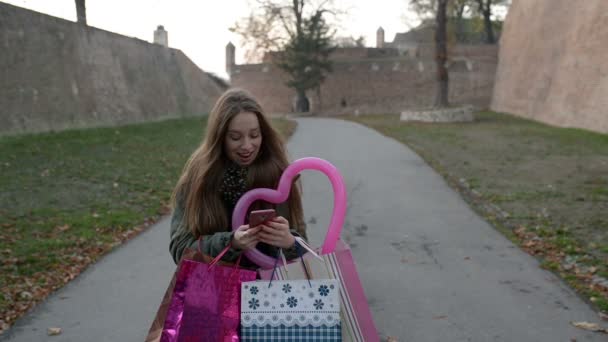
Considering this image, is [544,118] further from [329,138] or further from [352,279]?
[352,279]

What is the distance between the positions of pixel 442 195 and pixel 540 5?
23062mm

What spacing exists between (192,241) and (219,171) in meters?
0.32

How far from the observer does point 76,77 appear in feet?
59.4

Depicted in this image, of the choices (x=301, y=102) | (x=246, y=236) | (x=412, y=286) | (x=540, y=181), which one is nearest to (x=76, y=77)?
(x=540, y=181)

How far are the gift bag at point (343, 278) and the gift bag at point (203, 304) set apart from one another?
150mm

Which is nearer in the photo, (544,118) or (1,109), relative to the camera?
(1,109)

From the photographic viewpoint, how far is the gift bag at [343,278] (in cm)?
209

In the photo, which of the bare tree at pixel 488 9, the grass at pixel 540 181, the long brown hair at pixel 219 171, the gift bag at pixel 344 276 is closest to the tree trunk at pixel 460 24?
the bare tree at pixel 488 9

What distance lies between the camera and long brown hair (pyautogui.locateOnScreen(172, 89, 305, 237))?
2408 mm

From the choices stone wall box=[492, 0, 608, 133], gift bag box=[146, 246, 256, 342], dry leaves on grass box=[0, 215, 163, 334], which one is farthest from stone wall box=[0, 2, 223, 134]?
stone wall box=[492, 0, 608, 133]

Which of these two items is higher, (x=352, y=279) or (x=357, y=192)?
(x=352, y=279)

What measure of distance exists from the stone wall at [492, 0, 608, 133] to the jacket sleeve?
64.2 feet

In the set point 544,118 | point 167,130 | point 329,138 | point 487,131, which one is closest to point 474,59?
point 544,118

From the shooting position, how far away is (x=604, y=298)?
14.8 feet
